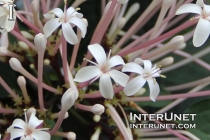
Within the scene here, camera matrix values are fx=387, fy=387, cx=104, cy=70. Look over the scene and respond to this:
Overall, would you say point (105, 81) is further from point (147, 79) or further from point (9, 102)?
point (9, 102)

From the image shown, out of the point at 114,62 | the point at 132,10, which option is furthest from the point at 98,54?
the point at 132,10

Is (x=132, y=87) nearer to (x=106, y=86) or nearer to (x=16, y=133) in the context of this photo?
(x=106, y=86)

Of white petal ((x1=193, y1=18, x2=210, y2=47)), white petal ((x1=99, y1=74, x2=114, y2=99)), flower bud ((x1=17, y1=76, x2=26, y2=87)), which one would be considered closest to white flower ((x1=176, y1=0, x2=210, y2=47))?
white petal ((x1=193, y1=18, x2=210, y2=47))

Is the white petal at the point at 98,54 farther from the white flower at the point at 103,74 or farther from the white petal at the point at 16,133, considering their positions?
the white petal at the point at 16,133

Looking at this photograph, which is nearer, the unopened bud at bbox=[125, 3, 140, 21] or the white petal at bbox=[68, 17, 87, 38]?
the white petal at bbox=[68, 17, 87, 38]

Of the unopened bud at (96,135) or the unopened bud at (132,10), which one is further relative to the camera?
the unopened bud at (132,10)

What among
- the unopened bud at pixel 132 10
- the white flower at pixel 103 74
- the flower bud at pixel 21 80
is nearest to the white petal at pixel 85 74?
the white flower at pixel 103 74

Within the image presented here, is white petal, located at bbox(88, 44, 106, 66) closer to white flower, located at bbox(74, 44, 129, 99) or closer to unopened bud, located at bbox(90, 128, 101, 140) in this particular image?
white flower, located at bbox(74, 44, 129, 99)

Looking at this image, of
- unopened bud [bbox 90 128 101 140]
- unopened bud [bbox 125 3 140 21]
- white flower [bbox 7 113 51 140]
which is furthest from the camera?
unopened bud [bbox 125 3 140 21]
